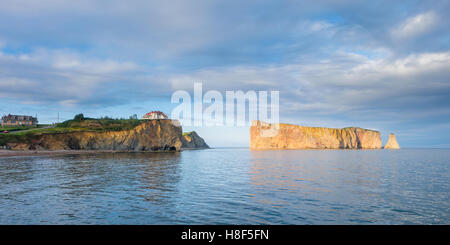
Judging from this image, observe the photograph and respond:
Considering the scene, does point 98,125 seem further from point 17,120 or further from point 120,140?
point 17,120

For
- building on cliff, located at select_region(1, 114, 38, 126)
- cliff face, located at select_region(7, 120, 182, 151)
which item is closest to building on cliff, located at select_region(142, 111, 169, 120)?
cliff face, located at select_region(7, 120, 182, 151)

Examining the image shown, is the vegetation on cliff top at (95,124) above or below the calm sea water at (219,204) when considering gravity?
above

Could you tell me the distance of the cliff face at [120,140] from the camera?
102 m

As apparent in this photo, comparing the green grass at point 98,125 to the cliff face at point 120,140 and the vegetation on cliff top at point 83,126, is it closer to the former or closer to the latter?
the vegetation on cliff top at point 83,126

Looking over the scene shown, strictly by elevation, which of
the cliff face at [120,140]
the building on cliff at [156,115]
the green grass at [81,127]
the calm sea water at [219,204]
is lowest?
the calm sea water at [219,204]

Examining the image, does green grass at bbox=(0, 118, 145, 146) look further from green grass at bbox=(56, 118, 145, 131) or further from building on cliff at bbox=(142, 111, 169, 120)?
building on cliff at bbox=(142, 111, 169, 120)

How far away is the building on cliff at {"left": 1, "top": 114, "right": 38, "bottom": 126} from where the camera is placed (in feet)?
481

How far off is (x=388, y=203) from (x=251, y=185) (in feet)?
41.2

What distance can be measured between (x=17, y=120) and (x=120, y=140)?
7603cm

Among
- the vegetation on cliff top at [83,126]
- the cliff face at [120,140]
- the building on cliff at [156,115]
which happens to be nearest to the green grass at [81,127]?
the vegetation on cliff top at [83,126]

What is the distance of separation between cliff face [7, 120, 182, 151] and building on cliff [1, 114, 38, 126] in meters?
66.3

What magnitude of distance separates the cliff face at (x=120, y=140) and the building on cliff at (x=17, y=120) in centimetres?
6628

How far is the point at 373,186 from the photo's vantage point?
88.5ft

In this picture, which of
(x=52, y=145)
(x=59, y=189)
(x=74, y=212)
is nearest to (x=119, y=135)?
(x=52, y=145)
